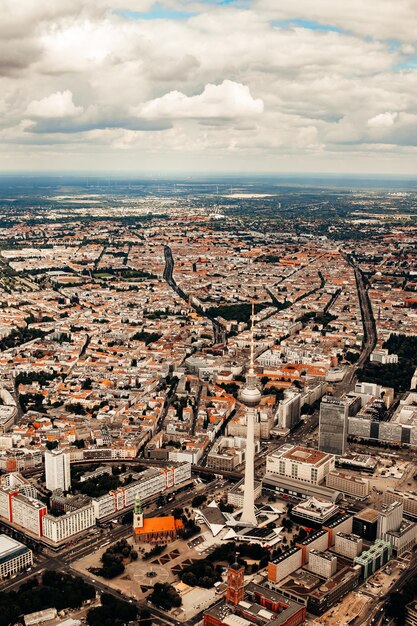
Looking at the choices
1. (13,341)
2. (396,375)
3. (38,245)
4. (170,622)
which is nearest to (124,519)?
(170,622)

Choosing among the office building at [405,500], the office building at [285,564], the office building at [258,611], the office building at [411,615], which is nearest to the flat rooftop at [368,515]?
the office building at [405,500]

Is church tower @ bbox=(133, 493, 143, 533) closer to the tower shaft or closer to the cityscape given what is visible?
the cityscape

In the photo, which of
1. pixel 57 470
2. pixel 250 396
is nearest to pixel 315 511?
pixel 250 396

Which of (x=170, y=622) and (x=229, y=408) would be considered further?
(x=229, y=408)

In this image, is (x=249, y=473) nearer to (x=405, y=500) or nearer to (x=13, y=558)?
(x=405, y=500)

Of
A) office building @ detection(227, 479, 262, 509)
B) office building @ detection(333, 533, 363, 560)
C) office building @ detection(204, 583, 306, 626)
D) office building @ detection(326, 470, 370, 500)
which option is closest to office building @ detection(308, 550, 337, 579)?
office building @ detection(333, 533, 363, 560)

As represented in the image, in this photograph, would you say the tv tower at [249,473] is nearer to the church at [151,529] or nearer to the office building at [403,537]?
the church at [151,529]

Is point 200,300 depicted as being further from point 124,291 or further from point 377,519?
point 377,519
